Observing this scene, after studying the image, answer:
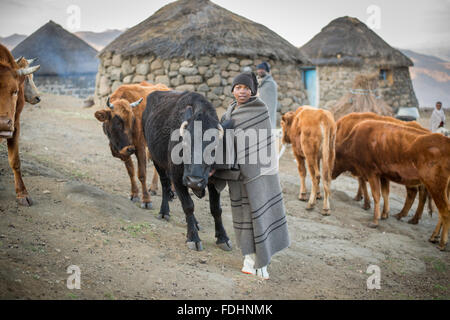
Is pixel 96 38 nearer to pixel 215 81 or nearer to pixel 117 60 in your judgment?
pixel 117 60

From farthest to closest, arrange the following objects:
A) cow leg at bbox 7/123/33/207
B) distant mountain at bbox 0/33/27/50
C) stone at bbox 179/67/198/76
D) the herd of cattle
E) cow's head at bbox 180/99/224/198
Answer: distant mountain at bbox 0/33/27/50
stone at bbox 179/67/198/76
cow leg at bbox 7/123/33/207
the herd of cattle
cow's head at bbox 180/99/224/198

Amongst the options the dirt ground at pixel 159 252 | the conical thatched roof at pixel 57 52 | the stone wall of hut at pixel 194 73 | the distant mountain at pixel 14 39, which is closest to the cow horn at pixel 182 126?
the dirt ground at pixel 159 252

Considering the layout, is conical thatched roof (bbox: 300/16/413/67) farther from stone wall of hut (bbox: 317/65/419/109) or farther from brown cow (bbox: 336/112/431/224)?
brown cow (bbox: 336/112/431/224)

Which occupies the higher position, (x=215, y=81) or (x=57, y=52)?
(x=57, y=52)

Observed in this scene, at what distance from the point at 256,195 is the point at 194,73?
8064 millimetres

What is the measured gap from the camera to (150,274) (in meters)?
3.35

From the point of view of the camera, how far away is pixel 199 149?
353cm

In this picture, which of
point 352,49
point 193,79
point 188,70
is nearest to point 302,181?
point 193,79

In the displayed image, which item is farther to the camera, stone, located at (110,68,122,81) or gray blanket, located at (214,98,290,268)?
stone, located at (110,68,122,81)

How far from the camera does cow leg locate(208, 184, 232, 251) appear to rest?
423 centimetres

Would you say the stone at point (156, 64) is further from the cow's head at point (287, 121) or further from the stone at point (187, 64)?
the cow's head at point (287, 121)

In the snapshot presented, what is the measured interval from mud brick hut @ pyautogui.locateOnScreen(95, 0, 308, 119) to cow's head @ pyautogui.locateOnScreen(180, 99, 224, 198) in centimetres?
738

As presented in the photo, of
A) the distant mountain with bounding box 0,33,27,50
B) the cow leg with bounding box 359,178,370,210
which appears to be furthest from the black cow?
the distant mountain with bounding box 0,33,27,50
